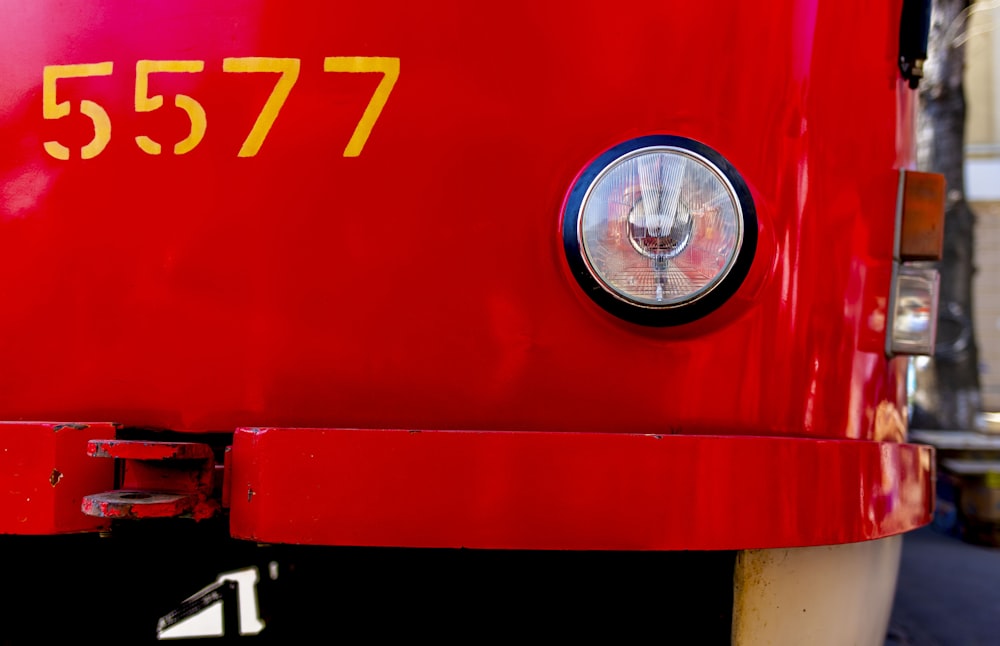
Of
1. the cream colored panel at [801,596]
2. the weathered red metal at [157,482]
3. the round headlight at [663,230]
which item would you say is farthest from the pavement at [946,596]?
the weathered red metal at [157,482]

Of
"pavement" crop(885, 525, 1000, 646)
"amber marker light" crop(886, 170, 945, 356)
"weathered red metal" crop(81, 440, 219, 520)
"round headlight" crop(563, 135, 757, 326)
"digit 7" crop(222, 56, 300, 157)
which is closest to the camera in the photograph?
"weathered red metal" crop(81, 440, 219, 520)

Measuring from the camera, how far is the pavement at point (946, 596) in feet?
11.4

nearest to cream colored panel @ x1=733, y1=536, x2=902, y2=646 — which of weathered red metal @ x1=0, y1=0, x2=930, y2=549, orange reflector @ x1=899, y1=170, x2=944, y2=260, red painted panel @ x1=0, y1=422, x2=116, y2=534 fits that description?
weathered red metal @ x1=0, y1=0, x2=930, y2=549

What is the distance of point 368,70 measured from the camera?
1.36 meters

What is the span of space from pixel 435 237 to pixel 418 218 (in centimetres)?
4

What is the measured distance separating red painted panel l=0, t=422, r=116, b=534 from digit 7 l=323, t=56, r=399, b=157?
0.59 m

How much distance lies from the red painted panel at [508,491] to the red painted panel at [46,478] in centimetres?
23

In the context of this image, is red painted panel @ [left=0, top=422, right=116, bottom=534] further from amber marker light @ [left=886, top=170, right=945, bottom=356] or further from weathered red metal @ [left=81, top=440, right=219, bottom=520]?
amber marker light @ [left=886, top=170, right=945, bottom=356]

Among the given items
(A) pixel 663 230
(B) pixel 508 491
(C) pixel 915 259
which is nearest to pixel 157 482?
(B) pixel 508 491

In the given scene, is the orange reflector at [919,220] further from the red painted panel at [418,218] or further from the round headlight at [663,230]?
the round headlight at [663,230]

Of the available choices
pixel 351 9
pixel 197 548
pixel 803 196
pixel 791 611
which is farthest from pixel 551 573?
pixel 351 9

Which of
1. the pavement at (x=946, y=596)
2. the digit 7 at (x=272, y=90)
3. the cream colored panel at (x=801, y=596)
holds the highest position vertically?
the digit 7 at (x=272, y=90)

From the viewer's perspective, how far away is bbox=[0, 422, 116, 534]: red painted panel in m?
1.21

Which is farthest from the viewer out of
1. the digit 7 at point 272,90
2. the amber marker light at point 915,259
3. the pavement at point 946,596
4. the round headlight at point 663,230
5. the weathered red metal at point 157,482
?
the pavement at point 946,596
